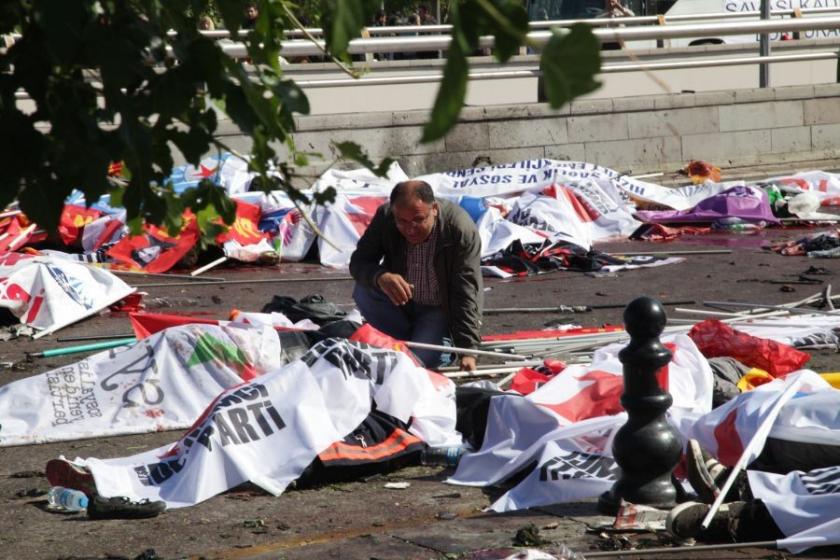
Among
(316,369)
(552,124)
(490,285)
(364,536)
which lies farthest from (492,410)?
(552,124)

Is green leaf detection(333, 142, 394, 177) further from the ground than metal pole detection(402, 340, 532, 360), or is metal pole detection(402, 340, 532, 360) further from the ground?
green leaf detection(333, 142, 394, 177)

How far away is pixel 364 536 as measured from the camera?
4.88m

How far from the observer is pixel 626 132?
1574 centimetres

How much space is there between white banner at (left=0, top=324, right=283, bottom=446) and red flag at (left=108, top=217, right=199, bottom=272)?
15.6ft

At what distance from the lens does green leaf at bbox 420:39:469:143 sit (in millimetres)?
1829

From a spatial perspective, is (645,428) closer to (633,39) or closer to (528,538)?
(528,538)

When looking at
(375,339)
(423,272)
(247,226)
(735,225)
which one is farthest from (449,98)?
(735,225)

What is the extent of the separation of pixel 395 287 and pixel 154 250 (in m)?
4.78

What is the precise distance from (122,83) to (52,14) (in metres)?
0.18

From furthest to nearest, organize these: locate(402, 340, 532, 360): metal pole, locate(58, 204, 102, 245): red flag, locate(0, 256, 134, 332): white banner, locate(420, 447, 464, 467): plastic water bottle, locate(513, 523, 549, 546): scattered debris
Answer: locate(58, 204, 102, 245): red flag → locate(0, 256, 134, 332): white banner → locate(402, 340, 532, 360): metal pole → locate(420, 447, 464, 467): plastic water bottle → locate(513, 523, 549, 546): scattered debris

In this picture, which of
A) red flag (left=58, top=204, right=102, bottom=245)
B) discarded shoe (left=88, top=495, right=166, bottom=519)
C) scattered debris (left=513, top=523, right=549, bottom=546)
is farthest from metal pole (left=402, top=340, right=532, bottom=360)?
red flag (left=58, top=204, right=102, bottom=245)

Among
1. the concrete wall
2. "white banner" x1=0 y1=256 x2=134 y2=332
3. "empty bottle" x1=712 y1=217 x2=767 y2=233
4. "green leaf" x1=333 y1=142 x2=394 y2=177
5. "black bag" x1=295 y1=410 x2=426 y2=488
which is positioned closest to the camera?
"green leaf" x1=333 y1=142 x2=394 y2=177

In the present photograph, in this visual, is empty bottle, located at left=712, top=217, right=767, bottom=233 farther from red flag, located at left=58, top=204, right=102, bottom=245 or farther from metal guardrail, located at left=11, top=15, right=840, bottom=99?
red flag, located at left=58, top=204, right=102, bottom=245

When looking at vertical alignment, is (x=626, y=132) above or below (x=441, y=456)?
below
